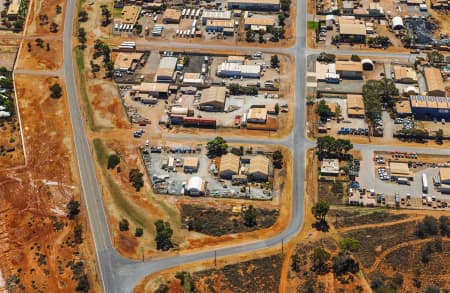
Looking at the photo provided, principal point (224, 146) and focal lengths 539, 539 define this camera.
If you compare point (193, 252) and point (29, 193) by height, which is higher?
point (29, 193)

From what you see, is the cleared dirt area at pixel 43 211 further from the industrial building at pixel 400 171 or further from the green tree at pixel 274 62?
the industrial building at pixel 400 171

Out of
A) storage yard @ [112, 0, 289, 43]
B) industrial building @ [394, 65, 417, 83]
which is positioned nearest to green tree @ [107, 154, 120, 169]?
storage yard @ [112, 0, 289, 43]

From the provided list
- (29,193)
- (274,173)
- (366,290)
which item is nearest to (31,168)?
(29,193)

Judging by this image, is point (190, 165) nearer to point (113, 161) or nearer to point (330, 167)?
point (113, 161)

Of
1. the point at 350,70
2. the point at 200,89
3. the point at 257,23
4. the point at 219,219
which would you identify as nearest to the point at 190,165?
the point at 219,219

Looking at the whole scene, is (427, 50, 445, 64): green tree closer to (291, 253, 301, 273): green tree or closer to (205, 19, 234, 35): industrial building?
(205, 19, 234, 35): industrial building

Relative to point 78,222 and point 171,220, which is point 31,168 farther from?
point 171,220
